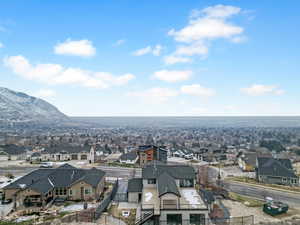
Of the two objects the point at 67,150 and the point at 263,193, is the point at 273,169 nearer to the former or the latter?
the point at 263,193

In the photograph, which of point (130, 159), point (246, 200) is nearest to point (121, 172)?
point (130, 159)

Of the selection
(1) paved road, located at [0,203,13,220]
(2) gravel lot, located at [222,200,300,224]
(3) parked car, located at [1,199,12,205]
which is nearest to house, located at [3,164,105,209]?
(3) parked car, located at [1,199,12,205]

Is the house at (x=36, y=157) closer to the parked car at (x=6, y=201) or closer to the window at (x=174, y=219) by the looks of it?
the parked car at (x=6, y=201)

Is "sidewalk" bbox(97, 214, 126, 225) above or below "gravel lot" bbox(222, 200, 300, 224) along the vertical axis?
above

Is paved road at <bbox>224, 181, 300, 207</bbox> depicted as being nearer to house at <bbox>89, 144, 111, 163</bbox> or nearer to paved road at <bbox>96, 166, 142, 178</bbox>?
paved road at <bbox>96, 166, 142, 178</bbox>

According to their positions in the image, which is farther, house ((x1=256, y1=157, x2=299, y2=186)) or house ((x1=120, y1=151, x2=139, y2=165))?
house ((x1=120, y1=151, x2=139, y2=165))

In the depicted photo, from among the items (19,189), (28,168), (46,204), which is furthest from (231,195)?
(28,168)
